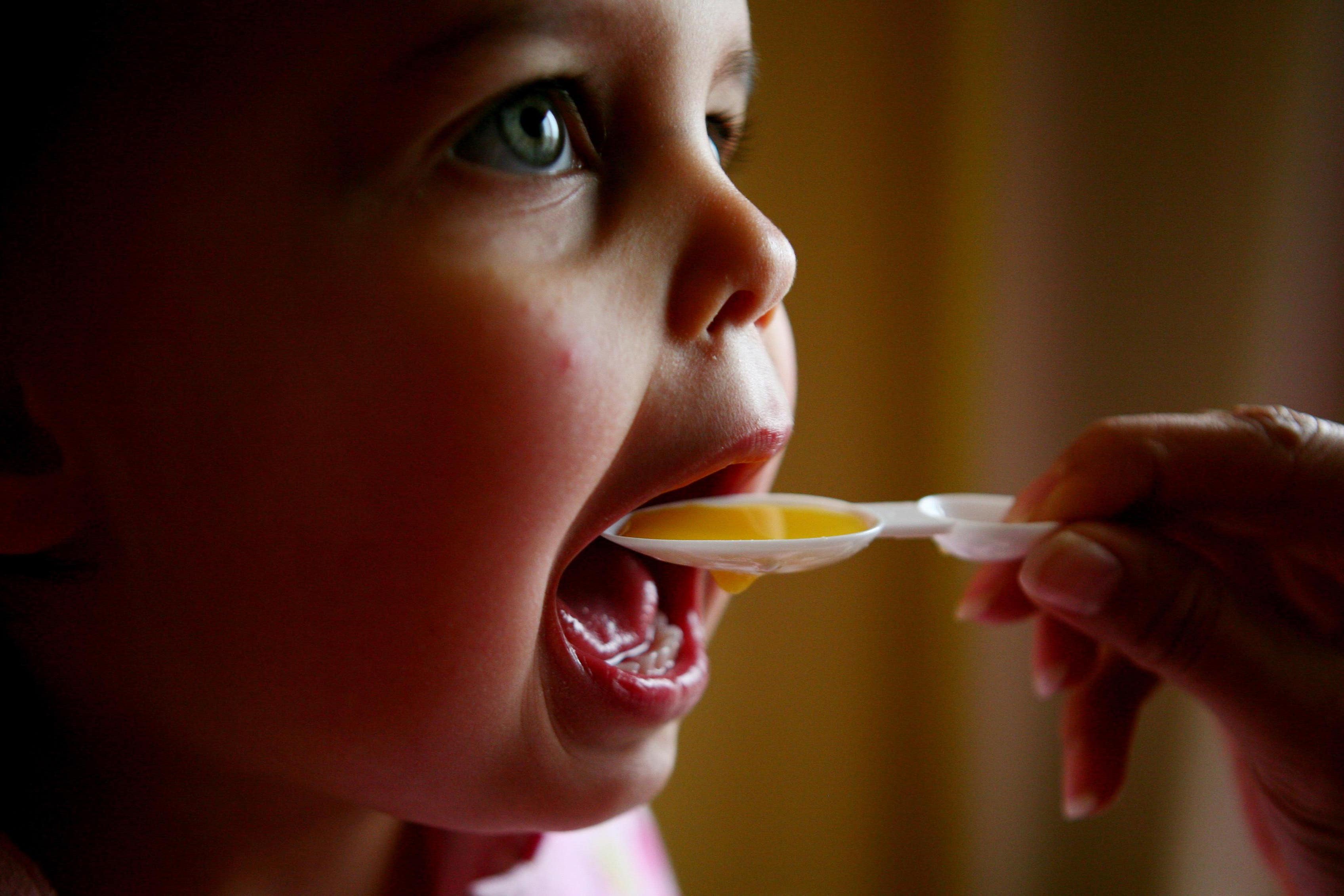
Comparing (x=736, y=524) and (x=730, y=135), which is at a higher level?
(x=730, y=135)

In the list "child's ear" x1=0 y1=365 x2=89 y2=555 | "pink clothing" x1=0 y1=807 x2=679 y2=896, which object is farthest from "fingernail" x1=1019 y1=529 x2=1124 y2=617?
"child's ear" x1=0 y1=365 x2=89 y2=555

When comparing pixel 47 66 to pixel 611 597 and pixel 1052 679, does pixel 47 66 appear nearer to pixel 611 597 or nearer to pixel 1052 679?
Result: pixel 611 597

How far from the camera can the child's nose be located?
438mm

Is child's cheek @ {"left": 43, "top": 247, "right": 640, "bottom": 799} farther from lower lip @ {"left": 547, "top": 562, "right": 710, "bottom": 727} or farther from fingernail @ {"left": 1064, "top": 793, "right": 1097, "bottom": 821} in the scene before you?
fingernail @ {"left": 1064, "top": 793, "right": 1097, "bottom": 821}

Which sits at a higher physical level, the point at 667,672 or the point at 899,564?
the point at 667,672

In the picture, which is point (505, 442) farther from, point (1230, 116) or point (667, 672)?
point (1230, 116)

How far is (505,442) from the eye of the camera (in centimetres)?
40

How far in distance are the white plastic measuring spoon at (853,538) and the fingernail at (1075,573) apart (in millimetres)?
27

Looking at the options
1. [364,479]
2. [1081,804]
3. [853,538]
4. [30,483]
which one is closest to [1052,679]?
[1081,804]

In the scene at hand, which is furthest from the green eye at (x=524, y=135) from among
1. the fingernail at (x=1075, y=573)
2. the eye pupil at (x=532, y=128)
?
the fingernail at (x=1075, y=573)

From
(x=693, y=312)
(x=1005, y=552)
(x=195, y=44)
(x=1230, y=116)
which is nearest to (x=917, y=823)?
(x=1005, y=552)

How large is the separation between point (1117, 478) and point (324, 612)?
479 mm

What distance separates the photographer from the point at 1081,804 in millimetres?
727

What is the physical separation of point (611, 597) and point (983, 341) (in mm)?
654
